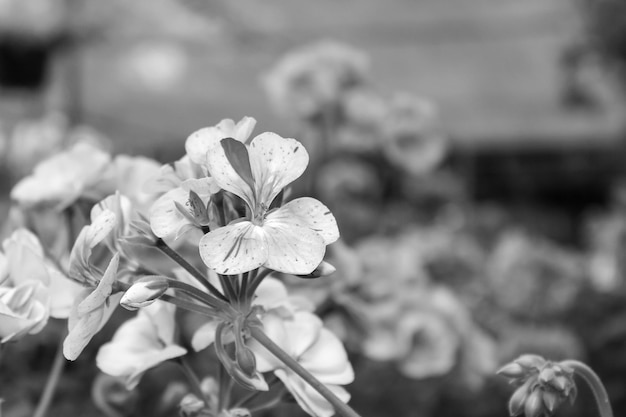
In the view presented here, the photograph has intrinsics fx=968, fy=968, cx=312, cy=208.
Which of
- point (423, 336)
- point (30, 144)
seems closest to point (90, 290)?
point (423, 336)

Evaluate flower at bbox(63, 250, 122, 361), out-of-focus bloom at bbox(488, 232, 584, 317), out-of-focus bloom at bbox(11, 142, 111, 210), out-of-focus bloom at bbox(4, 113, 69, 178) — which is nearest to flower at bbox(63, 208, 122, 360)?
flower at bbox(63, 250, 122, 361)

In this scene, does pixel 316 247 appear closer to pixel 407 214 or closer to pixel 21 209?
pixel 21 209

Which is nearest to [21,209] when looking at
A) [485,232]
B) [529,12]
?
[485,232]

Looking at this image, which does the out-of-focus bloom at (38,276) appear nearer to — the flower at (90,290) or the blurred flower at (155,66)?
the flower at (90,290)

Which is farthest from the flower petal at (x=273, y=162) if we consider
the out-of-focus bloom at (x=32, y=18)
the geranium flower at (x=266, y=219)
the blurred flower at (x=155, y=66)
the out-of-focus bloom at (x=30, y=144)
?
the blurred flower at (x=155, y=66)

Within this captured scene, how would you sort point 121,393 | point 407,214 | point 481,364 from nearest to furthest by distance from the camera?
point 121,393 → point 481,364 → point 407,214

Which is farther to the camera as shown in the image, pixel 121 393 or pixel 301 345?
pixel 121 393
